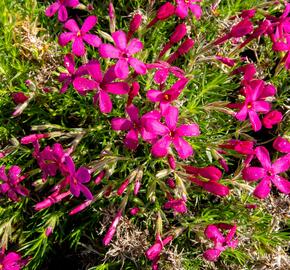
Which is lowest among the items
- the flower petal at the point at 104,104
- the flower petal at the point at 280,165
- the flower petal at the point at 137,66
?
the flower petal at the point at 280,165

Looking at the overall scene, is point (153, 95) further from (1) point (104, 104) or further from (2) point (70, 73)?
(2) point (70, 73)

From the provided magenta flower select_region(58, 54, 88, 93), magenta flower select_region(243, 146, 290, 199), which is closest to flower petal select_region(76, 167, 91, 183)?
magenta flower select_region(58, 54, 88, 93)

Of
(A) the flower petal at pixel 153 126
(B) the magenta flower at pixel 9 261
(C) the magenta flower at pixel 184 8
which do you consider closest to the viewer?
(A) the flower petal at pixel 153 126

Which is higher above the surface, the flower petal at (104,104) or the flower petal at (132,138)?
the flower petal at (104,104)

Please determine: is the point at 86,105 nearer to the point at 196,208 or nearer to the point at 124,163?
the point at 124,163

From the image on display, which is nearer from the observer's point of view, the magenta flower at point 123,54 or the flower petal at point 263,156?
the magenta flower at point 123,54

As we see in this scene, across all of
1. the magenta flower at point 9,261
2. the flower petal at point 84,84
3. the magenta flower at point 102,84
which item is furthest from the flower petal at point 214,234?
the magenta flower at point 9,261

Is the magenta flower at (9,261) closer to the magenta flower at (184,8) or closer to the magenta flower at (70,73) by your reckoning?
the magenta flower at (70,73)

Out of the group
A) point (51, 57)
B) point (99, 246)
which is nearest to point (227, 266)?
point (99, 246)
